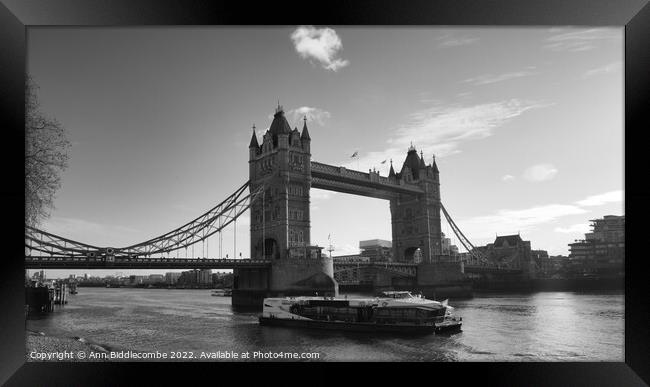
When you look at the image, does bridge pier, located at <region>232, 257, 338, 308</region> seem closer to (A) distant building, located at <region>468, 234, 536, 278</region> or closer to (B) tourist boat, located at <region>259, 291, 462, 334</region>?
(B) tourist boat, located at <region>259, 291, 462, 334</region>

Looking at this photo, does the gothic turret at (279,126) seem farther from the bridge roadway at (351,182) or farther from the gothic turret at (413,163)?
the gothic turret at (413,163)

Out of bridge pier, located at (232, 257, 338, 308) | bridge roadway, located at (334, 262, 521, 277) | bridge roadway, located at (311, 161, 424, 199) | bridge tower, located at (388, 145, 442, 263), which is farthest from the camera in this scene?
bridge tower, located at (388, 145, 442, 263)

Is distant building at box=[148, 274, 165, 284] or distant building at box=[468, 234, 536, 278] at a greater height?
distant building at box=[468, 234, 536, 278]

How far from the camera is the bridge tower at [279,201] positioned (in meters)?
45.8

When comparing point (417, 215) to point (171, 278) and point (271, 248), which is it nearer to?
point (271, 248)

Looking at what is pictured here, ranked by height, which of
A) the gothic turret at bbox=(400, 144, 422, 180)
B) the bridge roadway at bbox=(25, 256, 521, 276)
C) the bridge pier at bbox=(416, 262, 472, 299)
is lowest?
the bridge pier at bbox=(416, 262, 472, 299)

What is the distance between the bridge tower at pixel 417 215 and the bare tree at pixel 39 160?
2012 inches

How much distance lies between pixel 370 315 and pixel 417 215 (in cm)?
4218

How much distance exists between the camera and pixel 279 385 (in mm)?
13797

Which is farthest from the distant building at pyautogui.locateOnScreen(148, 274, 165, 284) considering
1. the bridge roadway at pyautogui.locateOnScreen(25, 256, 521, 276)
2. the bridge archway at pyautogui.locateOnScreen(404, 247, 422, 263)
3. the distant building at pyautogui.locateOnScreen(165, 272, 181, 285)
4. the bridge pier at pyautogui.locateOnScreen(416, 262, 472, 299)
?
the bridge roadway at pyautogui.locateOnScreen(25, 256, 521, 276)

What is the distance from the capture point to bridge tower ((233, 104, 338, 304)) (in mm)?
45750

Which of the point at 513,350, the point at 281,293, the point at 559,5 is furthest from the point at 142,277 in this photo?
the point at 559,5

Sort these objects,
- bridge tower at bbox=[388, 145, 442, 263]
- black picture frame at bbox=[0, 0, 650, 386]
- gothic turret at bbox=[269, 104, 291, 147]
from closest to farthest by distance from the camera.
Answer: black picture frame at bbox=[0, 0, 650, 386], gothic turret at bbox=[269, 104, 291, 147], bridge tower at bbox=[388, 145, 442, 263]

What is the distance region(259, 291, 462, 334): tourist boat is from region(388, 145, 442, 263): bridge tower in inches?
1524
